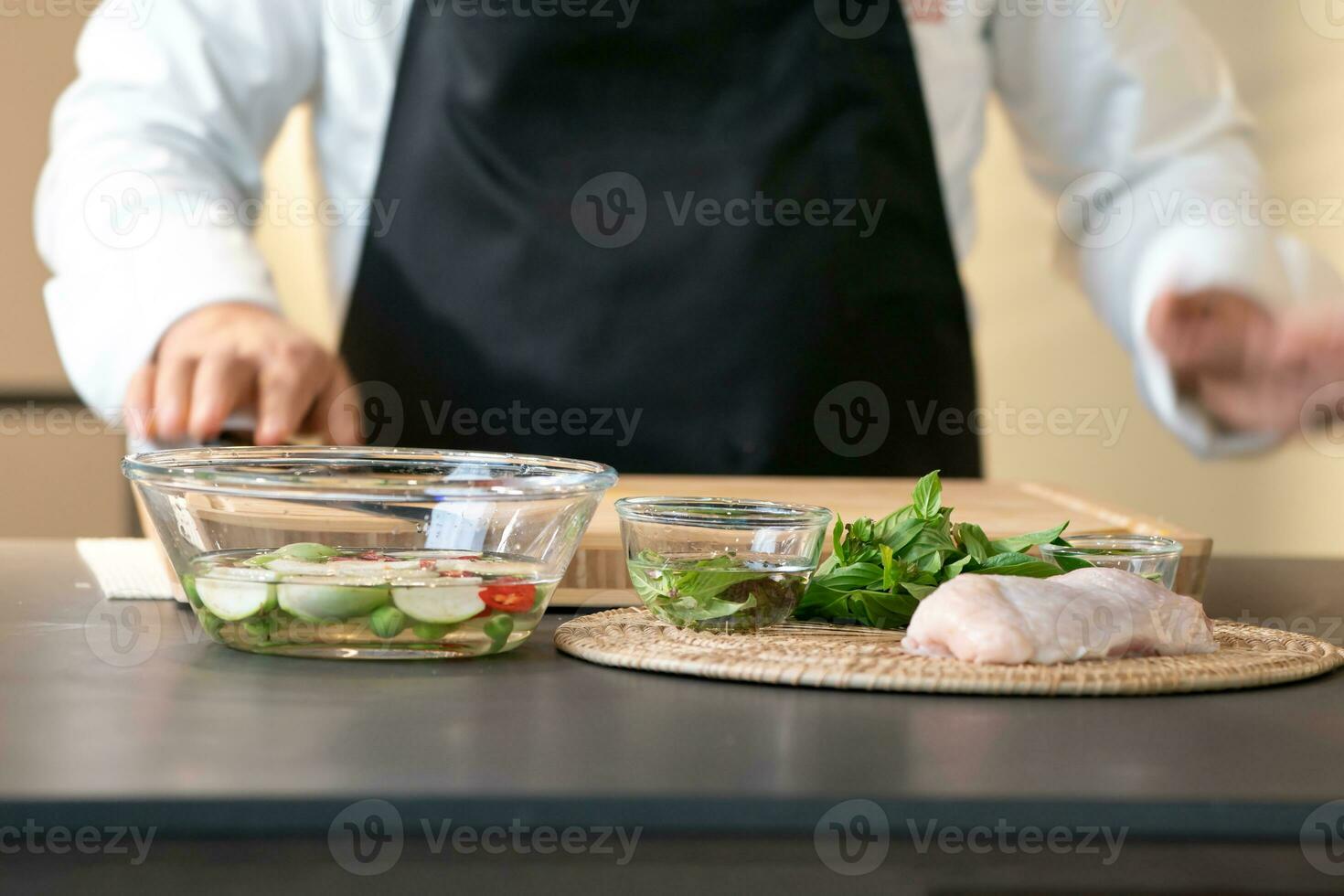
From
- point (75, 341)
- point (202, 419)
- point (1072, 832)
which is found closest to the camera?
point (1072, 832)

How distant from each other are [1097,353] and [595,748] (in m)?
2.94

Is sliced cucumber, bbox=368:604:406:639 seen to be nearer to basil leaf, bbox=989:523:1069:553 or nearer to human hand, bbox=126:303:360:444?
basil leaf, bbox=989:523:1069:553

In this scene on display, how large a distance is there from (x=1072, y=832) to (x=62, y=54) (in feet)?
9.77

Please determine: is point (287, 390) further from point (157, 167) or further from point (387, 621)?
point (387, 621)

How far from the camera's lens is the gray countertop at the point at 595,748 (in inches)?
15.5

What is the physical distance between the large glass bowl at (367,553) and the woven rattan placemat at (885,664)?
1.9 inches

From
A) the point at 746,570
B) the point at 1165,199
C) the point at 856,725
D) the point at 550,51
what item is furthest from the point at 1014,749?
the point at 1165,199

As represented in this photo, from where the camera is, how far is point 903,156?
153cm

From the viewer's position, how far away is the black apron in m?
1.45

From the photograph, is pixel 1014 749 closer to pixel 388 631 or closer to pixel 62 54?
pixel 388 631

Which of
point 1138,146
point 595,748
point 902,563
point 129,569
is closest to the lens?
point 595,748

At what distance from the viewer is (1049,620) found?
1.90 feet

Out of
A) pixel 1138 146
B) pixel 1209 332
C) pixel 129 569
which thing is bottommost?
pixel 129 569

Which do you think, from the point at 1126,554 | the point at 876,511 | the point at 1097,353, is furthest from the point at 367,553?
the point at 1097,353
